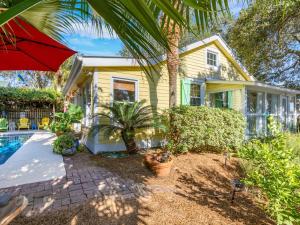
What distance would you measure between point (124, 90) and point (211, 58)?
6.08 metres

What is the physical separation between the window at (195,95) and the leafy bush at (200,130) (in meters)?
2.39

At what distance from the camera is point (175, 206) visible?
402 centimetres

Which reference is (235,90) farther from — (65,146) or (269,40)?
(65,146)

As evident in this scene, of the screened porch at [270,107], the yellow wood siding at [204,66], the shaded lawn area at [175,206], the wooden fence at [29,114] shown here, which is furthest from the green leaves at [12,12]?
the wooden fence at [29,114]

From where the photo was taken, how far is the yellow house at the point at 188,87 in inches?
310

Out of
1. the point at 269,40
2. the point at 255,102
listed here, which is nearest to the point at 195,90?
the point at 255,102

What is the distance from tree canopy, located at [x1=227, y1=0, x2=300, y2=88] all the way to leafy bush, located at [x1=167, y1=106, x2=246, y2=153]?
15.8 ft

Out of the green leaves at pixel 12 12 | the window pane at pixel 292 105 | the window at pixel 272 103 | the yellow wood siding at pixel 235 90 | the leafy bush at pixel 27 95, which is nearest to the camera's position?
the green leaves at pixel 12 12

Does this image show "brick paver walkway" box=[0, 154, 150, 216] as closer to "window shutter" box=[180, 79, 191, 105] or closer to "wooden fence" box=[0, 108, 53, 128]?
"window shutter" box=[180, 79, 191, 105]

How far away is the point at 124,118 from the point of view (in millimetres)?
7176

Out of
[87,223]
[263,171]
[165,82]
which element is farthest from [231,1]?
[165,82]

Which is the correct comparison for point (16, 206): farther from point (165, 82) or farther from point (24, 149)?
point (165, 82)

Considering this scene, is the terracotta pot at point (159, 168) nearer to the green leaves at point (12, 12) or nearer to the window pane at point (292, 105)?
the green leaves at point (12, 12)

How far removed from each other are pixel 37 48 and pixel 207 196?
14.4 feet
